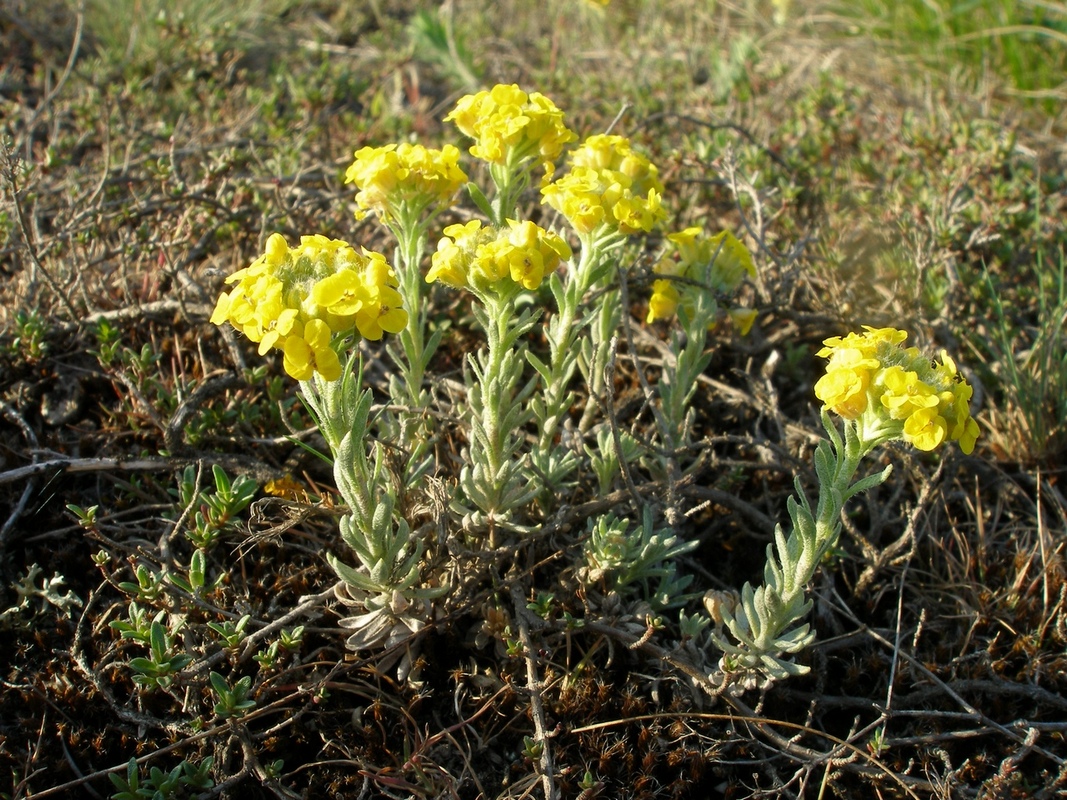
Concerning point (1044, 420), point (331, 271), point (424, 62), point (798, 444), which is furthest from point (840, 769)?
point (424, 62)

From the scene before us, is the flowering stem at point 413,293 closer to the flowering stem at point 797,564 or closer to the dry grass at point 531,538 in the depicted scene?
the dry grass at point 531,538

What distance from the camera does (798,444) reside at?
2834mm

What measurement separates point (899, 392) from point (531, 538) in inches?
41.5

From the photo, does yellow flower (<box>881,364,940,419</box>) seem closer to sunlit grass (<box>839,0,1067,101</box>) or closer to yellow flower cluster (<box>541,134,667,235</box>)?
yellow flower cluster (<box>541,134,667,235</box>)

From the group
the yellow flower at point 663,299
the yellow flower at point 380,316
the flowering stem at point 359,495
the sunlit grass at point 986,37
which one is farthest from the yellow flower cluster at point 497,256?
the sunlit grass at point 986,37

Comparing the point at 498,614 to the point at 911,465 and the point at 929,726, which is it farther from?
the point at 911,465

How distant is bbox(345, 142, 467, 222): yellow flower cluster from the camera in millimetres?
2061

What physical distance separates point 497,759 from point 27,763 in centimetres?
113

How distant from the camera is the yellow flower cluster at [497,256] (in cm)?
186

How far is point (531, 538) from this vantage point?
2.29m

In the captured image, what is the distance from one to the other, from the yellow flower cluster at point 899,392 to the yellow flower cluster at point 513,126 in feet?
3.25

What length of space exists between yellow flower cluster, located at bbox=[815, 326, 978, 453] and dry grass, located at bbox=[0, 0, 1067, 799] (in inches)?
26.5

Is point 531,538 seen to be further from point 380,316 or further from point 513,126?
point 513,126

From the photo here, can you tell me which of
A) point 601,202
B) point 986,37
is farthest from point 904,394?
point 986,37
